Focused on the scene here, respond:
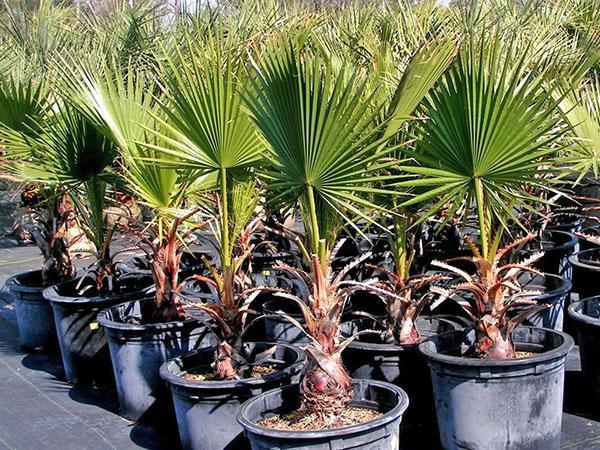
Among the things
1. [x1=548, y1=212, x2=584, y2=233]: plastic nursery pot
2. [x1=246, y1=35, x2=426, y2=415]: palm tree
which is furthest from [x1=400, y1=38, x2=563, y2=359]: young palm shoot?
[x1=548, y1=212, x2=584, y2=233]: plastic nursery pot

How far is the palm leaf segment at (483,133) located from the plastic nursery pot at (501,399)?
0.63m

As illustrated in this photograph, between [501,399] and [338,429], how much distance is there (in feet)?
2.62

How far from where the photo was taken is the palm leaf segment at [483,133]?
10.5 feet

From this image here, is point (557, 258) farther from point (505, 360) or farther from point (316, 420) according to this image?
point (316, 420)

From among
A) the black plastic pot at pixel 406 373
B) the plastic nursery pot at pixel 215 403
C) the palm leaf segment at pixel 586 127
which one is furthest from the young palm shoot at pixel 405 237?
the palm leaf segment at pixel 586 127

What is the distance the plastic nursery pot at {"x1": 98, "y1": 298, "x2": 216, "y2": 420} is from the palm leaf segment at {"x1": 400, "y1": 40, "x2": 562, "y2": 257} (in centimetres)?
180

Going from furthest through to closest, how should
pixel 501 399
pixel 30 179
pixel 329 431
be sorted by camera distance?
pixel 30 179 → pixel 501 399 → pixel 329 431

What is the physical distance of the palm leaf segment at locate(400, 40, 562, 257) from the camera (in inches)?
126

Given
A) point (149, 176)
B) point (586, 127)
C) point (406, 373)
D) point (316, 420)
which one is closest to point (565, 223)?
point (586, 127)

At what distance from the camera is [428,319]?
4.57 meters

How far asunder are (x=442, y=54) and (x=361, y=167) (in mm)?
555

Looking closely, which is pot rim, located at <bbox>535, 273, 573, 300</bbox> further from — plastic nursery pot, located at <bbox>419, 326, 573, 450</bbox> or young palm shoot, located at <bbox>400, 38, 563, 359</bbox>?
young palm shoot, located at <bbox>400, 38, 563, 359</bbox>

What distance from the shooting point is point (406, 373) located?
3982 mm

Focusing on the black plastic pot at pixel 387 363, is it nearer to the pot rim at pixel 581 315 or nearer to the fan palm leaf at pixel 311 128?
the pot rim at pixel 581 315
